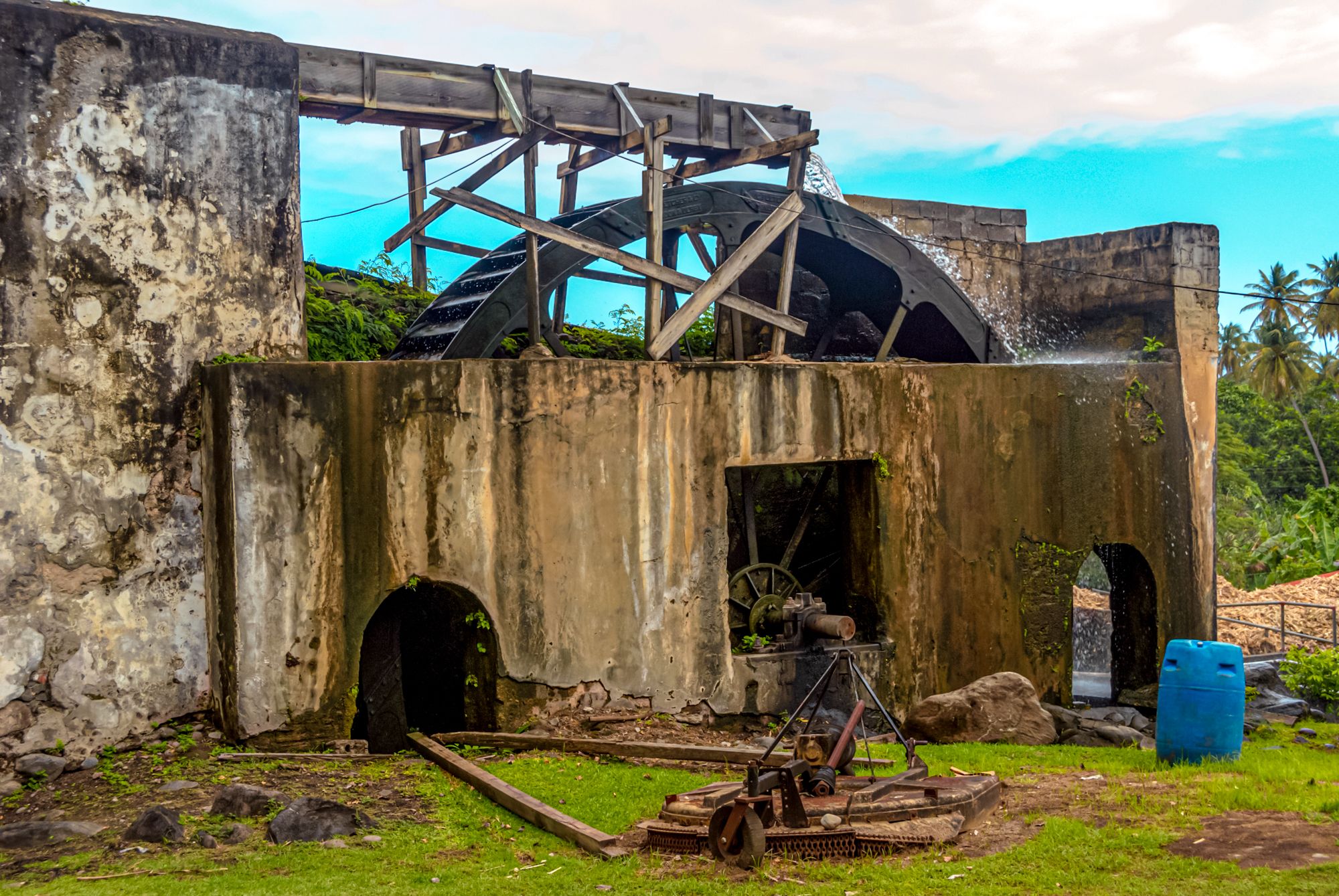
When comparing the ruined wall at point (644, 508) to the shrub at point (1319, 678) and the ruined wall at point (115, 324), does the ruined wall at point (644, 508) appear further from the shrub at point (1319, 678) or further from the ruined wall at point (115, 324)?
the shrub at point (1319, 678)

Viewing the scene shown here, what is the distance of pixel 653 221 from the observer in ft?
31.8

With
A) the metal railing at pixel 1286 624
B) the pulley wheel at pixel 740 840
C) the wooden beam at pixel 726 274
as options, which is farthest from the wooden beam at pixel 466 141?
the metal railing at pixel 1286 624

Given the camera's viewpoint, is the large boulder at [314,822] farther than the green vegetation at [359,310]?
No

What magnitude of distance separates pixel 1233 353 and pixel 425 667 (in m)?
38.7

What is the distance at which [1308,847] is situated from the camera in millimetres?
5461

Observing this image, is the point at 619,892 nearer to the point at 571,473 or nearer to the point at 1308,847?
the point at 1308,847

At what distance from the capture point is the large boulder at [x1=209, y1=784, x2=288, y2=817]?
629cm

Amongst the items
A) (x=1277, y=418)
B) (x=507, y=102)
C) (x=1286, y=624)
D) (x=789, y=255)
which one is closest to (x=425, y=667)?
(x=507, y=102)

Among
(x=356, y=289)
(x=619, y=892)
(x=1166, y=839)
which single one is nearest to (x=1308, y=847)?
(x=1166, y=839)

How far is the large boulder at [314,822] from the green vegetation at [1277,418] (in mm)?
24698

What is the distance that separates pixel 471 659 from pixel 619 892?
3.55 metres

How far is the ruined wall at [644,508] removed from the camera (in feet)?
25.5

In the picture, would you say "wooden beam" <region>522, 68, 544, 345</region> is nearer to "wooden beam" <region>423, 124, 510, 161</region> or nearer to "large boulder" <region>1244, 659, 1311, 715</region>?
"wooden beam" <region>423, 124, 510, 161</region>

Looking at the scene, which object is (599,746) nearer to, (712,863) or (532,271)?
(712,863)
